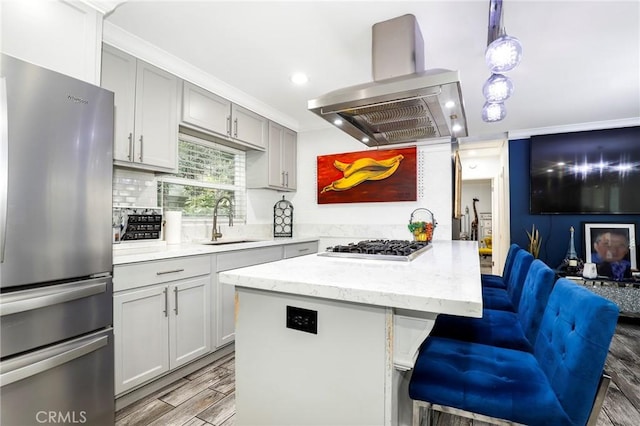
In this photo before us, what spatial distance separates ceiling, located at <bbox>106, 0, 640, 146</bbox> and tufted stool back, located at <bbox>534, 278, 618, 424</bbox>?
171 centimetres

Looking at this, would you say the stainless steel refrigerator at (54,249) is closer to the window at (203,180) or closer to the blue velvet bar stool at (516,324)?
the window at (203,180)

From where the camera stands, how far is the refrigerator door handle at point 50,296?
4.13 ft

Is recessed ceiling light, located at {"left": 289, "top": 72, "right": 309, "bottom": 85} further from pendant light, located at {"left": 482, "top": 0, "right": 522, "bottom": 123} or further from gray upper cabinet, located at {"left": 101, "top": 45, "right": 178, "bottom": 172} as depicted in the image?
Result: pendant light, located at {"left": 482, "top": 0, "right": 522, "bottom": 123}

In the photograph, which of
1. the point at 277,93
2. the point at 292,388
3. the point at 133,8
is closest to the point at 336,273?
the point at 292,388

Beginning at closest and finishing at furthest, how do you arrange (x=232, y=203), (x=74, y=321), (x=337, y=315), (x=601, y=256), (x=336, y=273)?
(x=337, y=315) → (x=336, y=273) → (x=74, y=321) → (x=232, y=203) → (x=601, y=256)

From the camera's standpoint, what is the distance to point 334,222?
4.06m

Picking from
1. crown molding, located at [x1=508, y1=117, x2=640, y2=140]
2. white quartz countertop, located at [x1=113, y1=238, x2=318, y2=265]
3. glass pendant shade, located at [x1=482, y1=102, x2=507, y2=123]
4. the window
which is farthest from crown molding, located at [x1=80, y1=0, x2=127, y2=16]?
crown molding, located at [x1=508, y1=117, x2=640, y2=140]

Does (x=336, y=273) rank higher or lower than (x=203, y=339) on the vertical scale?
higher

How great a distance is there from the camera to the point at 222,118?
9.55 feet

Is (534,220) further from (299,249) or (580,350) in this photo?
(580,350)

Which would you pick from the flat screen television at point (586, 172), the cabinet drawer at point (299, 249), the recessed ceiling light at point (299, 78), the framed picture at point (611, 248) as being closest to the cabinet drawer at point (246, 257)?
the cabinet drawer at point (299, 249)

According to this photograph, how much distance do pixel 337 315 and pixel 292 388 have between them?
0.34 meters

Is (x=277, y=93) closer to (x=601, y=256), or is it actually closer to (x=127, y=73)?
(x=127, y=73)

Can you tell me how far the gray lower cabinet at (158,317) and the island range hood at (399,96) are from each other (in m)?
1.45
